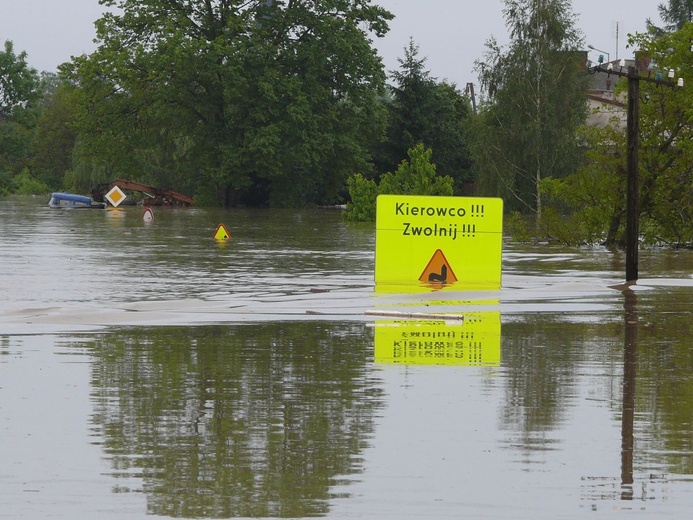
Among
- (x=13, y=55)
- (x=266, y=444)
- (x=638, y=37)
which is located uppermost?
(x=13, y=55)

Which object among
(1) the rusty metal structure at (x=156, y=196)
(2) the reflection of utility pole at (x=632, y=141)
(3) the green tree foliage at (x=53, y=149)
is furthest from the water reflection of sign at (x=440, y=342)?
(3) the green tree foliage at (x=53, y=149)

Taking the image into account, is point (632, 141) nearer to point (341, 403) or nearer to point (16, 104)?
point (341, 403)

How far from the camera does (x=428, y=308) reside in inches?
756

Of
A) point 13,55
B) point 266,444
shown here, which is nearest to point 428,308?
point 266,444

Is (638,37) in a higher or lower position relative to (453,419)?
higher

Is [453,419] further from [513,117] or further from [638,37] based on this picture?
[513,117]

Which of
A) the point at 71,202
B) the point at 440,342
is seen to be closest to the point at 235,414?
the point at 440,342

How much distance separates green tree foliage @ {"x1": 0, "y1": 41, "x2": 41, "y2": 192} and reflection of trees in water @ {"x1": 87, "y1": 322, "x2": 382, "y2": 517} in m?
98.7

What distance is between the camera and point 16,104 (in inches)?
4604

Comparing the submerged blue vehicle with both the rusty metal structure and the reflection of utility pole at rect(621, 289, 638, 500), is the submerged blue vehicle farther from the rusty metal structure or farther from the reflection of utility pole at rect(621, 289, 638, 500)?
the reflection of utility pole at rect(621, 289, 638, 500)

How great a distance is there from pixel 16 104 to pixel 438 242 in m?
99.1

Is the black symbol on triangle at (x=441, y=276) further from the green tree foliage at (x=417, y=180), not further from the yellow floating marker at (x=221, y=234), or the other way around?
the green tree foliage at (x=417, y=180)

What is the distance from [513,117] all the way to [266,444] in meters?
70.3

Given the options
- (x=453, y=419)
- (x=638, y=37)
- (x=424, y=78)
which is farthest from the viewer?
(x=424, y=78)
